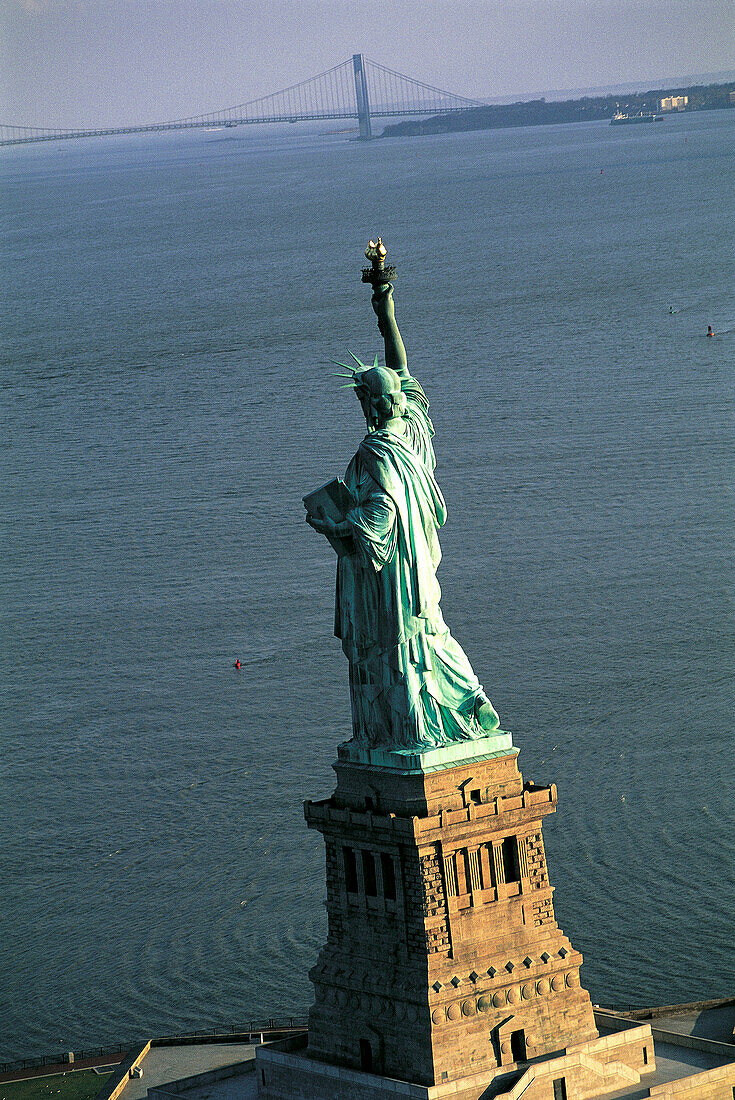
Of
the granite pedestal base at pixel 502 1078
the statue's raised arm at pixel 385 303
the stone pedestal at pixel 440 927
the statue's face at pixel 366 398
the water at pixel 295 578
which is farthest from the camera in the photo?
the water at pixel 295 578

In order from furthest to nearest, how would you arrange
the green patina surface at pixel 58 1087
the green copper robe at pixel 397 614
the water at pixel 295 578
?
the water at pixel 295 578 → the green patina surface at pixel 58 1087 → the green copper robe at pixel 397 614

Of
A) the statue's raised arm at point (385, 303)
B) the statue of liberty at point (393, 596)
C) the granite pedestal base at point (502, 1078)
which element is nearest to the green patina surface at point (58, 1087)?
the granite pedestal base at point (502, 1078)

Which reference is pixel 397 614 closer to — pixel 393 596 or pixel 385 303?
pixel 393 596

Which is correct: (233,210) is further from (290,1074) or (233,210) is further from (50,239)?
(290,1074)

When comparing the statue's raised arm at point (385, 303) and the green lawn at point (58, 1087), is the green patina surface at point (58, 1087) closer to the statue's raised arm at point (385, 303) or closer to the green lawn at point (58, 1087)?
the green lawn at point (58, 1087)

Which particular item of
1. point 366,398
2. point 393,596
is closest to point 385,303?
point 366,398

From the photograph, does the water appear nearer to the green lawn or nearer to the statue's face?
the green lawn
